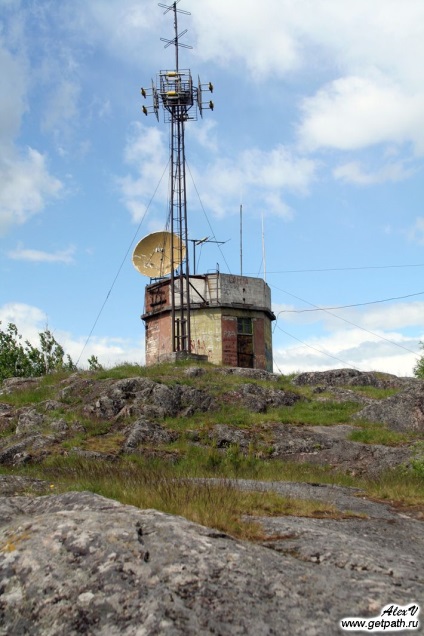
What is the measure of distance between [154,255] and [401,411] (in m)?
20.0

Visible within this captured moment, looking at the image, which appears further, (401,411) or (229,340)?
(229,340)

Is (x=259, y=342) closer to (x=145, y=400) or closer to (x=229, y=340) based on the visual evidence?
(x=229, y=340)

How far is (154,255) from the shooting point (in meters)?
37.5

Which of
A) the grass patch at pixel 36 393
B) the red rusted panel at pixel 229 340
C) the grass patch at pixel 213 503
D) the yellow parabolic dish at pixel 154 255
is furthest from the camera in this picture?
the yellow parabolic dish at pixel 154 255

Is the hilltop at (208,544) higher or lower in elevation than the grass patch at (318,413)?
→ lower

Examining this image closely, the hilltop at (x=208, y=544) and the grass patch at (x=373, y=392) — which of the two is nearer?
the hilltop at (x=208, y=544)

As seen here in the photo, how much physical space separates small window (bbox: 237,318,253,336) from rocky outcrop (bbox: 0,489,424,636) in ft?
98.5

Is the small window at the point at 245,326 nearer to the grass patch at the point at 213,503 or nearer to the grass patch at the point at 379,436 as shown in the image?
the grass patch at the point at 379,436

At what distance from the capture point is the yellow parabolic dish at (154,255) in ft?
121

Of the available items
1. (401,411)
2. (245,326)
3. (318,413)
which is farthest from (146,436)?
(245,326)

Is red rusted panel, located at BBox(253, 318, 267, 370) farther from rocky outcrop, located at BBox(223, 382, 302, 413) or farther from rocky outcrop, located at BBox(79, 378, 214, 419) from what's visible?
rocky outcrop, located at BBox(79, 378, 214, 419)

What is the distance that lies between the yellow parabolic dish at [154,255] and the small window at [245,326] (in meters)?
5.28

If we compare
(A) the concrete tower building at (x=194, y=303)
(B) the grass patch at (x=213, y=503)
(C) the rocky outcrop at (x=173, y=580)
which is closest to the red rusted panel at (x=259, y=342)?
(A) the concrete tower building at (x=194, y=303)

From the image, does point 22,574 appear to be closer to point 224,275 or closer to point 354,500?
point 354,500
